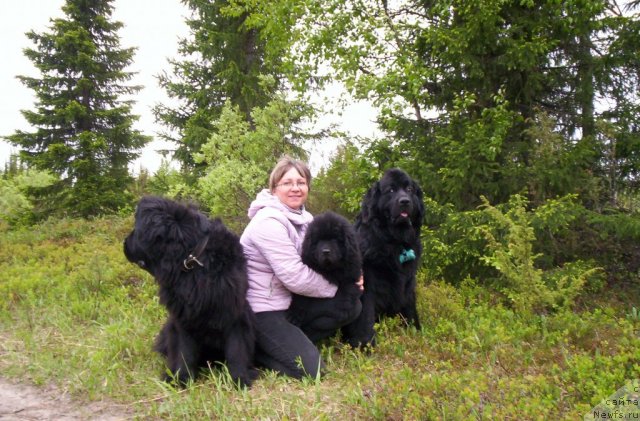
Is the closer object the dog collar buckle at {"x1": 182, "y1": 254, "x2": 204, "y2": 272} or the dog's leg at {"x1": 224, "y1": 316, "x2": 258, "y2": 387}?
the dog collar buckle at {"x1": 182, "y1": 254, "x2": 204, "y2": 272}

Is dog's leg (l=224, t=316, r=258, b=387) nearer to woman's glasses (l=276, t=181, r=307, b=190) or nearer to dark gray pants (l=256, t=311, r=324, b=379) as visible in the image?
dark gray pants (l=256, t=311, r=324, b=379)

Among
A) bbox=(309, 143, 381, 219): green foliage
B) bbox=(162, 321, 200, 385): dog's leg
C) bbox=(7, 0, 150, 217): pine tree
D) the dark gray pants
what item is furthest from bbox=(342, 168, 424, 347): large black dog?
bbox=(7, 0, 150, 217): pine tree

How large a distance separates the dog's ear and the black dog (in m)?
0.78

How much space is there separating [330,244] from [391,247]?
0.96 meters

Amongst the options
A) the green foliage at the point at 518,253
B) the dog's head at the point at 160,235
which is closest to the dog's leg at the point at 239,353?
the dog's head at the point at 160,235

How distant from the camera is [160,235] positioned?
10.5 feet

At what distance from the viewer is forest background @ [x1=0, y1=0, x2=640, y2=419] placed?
123 inches

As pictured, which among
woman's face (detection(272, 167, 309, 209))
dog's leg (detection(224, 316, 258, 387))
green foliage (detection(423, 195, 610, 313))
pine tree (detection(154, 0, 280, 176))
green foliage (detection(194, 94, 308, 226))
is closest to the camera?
dog's leg (detection(224, 316, 258, 387))

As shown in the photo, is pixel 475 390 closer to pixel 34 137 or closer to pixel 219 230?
pixel 219 230

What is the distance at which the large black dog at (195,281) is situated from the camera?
3232 millimetres

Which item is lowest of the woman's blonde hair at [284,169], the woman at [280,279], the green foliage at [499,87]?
the woman at [280,279]

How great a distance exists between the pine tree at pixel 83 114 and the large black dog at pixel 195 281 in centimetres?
1079

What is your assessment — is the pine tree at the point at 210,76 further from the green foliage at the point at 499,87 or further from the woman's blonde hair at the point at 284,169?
the woman's blonde hair at the point at 284,169

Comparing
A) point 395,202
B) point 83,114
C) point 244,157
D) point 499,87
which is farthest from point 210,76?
point 395,202
